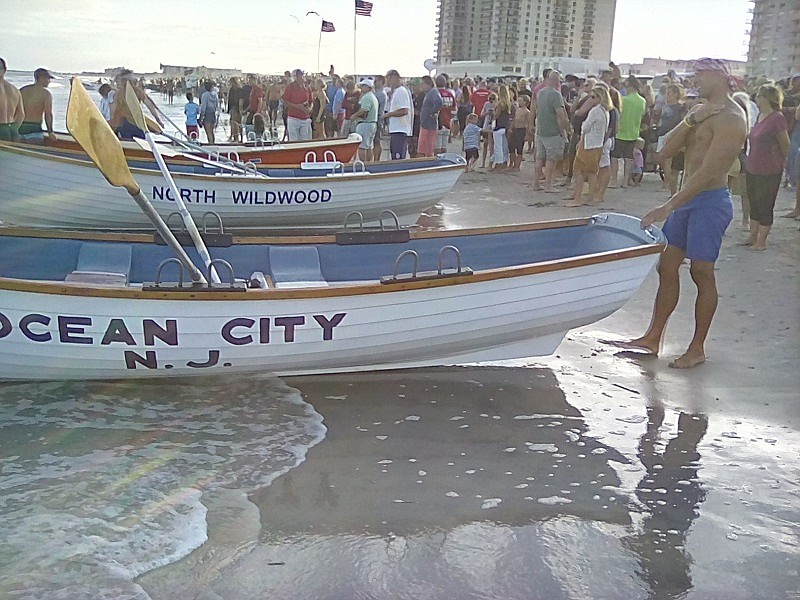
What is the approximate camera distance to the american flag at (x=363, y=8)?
23478 mm

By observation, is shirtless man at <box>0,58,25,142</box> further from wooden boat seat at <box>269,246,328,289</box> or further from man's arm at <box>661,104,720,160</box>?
man's arm at <box>661,104,720,160</box>

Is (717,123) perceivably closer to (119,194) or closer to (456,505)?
(456,505)

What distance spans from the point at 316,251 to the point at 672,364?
2526 millimetres

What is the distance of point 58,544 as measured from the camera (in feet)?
10.7

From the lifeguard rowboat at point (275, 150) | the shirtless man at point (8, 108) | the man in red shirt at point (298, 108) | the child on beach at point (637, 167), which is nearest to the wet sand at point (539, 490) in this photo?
the lifeguard rowboat at point (275, 150)

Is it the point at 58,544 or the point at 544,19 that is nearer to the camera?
the point at 58,544

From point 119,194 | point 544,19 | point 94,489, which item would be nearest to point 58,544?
point 94,489

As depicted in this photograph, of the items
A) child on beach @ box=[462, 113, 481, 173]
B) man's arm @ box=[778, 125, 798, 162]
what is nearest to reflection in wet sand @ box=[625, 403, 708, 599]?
man's arm @ box=[778, 125, 798, 162]

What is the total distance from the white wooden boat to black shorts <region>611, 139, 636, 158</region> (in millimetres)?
3277

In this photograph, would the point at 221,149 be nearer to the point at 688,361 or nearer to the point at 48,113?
the point at 48,113

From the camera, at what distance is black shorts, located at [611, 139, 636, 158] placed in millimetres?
11789

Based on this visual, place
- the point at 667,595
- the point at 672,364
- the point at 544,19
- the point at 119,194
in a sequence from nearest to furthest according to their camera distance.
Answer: the point at 667,595
the point at 672,364
the point at 119,194
the point at 544,19

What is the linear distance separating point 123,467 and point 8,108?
272 inches

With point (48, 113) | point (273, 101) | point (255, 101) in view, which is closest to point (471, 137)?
point (255, 101)
